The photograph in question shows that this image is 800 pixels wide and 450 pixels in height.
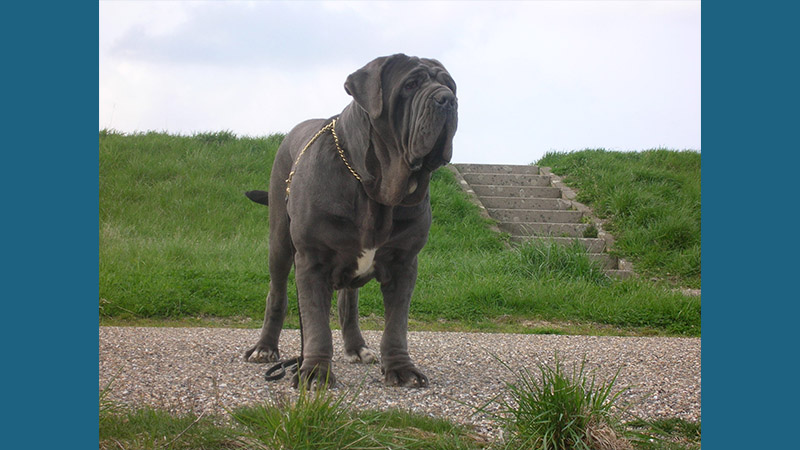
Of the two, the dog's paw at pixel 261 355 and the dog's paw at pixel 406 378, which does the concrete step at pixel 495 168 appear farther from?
the dog's paw at pixel 406 378

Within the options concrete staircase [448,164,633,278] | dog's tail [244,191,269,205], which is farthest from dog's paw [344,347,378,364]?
concrete staircase [448,164,633,278]

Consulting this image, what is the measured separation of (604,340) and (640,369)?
4.90ft

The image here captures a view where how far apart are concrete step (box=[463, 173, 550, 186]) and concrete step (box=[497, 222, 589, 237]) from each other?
7.05 ft

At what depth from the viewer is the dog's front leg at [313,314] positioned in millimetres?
4227

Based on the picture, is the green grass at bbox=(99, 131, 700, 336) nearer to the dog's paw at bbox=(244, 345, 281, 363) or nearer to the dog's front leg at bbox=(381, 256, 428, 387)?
the dog's paw at bbox=(244, 345, 281, 363)

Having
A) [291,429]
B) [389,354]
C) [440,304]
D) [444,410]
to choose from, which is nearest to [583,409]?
[444,410]

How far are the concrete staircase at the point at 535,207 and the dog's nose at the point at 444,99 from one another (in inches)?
288

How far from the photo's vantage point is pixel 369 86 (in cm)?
391

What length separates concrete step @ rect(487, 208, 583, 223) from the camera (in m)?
12.8

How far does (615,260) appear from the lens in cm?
1111

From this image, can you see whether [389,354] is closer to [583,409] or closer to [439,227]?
[583,409]

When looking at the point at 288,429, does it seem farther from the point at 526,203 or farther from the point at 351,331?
the point at 526,203

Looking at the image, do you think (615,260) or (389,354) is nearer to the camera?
(389,354)

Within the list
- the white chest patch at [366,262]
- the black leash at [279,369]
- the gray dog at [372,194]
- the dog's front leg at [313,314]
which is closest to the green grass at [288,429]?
the gray dog at [372,194]
